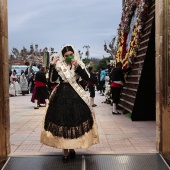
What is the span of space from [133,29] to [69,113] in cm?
680

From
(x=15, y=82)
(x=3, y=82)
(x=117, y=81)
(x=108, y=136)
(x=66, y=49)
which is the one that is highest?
(x=66, y=49)

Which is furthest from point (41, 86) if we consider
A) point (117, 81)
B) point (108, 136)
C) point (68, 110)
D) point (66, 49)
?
point (68, 110)

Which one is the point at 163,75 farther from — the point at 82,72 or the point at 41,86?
the point at 41,86

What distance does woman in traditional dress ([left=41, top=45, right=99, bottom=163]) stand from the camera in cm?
477

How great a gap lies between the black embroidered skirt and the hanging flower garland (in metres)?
5.54

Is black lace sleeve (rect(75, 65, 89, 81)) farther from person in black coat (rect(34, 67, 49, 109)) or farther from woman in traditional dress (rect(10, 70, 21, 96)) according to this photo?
woman in traditional dress (rect(10, 70, 21, 96))

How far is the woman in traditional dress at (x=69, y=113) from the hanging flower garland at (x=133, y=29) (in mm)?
5287

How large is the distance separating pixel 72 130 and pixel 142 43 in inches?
218

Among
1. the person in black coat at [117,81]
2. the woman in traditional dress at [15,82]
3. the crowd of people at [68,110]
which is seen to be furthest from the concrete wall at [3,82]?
the woman in traditional dress at [15,82]

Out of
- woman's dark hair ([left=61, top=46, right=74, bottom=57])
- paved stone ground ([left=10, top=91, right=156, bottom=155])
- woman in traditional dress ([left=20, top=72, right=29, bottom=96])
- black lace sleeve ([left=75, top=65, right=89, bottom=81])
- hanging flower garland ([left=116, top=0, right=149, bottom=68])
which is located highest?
hanging flower garland ([left=116, top=0, right=149, bottom=68])

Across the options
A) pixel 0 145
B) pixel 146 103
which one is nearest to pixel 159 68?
pixel 0 145

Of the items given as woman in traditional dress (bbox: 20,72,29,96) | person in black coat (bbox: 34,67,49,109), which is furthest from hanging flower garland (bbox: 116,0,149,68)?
woman in traditional dress (bbox: 20,72,29,96)

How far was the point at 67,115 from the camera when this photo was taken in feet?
15.7

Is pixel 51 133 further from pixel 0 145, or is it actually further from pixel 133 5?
pixel 133 5
